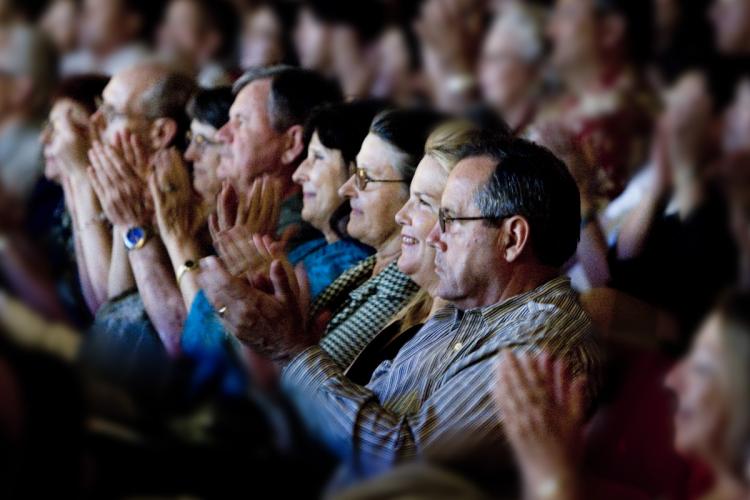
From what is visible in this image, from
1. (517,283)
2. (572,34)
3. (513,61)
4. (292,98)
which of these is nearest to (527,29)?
(513,61)

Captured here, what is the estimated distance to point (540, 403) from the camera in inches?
77.9

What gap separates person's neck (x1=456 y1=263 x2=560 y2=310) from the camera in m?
2.45

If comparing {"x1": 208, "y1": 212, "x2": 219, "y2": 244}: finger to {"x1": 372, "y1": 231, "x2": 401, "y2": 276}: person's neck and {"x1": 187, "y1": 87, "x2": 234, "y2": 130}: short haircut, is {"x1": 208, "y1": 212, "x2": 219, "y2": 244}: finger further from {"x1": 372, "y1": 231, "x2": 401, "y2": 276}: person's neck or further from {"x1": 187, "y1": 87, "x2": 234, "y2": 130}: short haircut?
{"x1": 187, "y1": 87, "x2": 234, "y2": 130}: short haircut

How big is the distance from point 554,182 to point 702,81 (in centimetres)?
62

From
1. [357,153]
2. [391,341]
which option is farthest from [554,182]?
[357,153]

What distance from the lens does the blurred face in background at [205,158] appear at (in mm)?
3203

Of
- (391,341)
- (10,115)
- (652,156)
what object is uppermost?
(10,115)

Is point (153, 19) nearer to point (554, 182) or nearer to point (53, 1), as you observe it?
point (53, 1)

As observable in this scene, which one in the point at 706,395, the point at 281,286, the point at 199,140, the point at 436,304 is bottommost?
the point at 436,304

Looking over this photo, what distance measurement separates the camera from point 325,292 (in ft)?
9.73

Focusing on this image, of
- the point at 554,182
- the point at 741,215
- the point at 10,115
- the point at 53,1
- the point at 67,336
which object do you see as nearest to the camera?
the point at 67,336

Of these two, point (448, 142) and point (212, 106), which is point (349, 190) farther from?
point (212, 106)

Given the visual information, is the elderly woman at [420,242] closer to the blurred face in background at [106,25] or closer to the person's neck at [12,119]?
the person's neck at [12,119]

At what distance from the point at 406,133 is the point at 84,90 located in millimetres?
952
